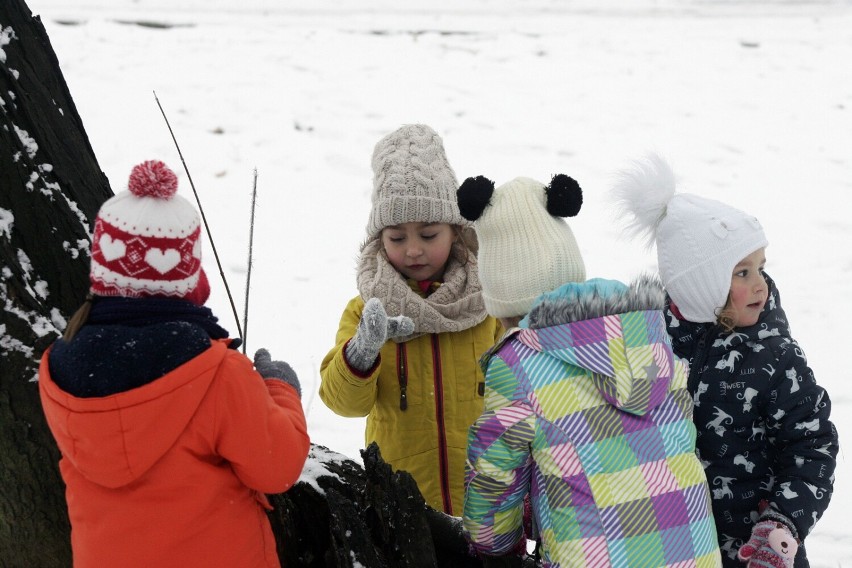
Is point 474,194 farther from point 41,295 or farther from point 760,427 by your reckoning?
point 41,295

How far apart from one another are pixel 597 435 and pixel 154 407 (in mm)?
1048

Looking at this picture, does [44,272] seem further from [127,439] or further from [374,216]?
[374,216]

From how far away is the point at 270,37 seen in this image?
9.59 meters

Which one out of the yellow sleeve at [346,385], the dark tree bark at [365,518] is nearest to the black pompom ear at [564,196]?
the yellow sleeve at [346,385]

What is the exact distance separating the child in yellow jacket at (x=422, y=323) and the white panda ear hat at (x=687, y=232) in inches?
23.5

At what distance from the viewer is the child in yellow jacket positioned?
2662 mm

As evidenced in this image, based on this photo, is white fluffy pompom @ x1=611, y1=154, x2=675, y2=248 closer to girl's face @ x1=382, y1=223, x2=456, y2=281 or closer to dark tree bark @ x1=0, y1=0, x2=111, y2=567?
girl's face @ x1=382, y1=223, x2=456, y2=281

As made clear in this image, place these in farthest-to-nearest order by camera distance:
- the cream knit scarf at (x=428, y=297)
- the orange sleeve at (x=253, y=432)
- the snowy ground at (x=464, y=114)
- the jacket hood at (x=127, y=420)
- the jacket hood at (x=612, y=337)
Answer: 1. the snowy ground at (x=464, y=114)
2. the cream knit scarf at (x=428, y=297)
3. the jacket hood at (x=612, y=337)
4. the orange sleeve at (x=253, y=432)
5. the jacket hood at (x=127, y=420)

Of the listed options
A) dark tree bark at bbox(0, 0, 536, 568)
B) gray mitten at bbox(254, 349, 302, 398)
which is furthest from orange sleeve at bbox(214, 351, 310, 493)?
dark tree bark at bbox(0, 0, 536, 568)

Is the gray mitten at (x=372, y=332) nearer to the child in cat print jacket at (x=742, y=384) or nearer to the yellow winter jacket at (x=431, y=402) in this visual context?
the yellow winter jacket at (x=431, y=402)

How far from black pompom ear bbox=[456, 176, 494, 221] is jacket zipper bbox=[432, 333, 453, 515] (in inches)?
21.9

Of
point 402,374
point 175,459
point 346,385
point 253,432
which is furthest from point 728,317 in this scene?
point 175,459

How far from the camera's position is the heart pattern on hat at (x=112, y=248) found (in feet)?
5.42

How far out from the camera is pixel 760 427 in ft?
7.65
